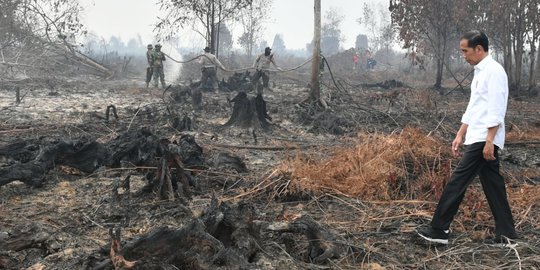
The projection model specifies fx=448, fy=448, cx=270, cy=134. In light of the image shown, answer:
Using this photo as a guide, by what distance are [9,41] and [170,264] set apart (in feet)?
59.7

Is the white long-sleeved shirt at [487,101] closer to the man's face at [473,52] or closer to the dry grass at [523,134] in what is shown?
the man's face at [473,52]

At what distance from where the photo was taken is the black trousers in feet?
10.9

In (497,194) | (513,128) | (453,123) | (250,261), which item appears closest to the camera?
(250,261)

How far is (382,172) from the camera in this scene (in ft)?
15.4

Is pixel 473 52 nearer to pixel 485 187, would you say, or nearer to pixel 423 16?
pixel 485 187

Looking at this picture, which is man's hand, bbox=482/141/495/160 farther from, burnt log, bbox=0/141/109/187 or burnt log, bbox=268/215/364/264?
burnt log, bbox=0/141/109/187

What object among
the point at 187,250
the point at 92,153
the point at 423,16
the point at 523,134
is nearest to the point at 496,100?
the point at 187,250

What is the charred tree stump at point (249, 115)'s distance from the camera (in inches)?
344

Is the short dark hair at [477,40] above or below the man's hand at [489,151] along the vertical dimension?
above

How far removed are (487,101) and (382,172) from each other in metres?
1.63

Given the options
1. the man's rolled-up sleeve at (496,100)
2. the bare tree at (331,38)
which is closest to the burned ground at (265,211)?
the man's rolled-up sleeve at (496,100)

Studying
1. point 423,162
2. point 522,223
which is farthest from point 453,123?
point 522,223

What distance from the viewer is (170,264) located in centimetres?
277

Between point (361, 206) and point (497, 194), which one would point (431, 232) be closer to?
point (497, 194)
